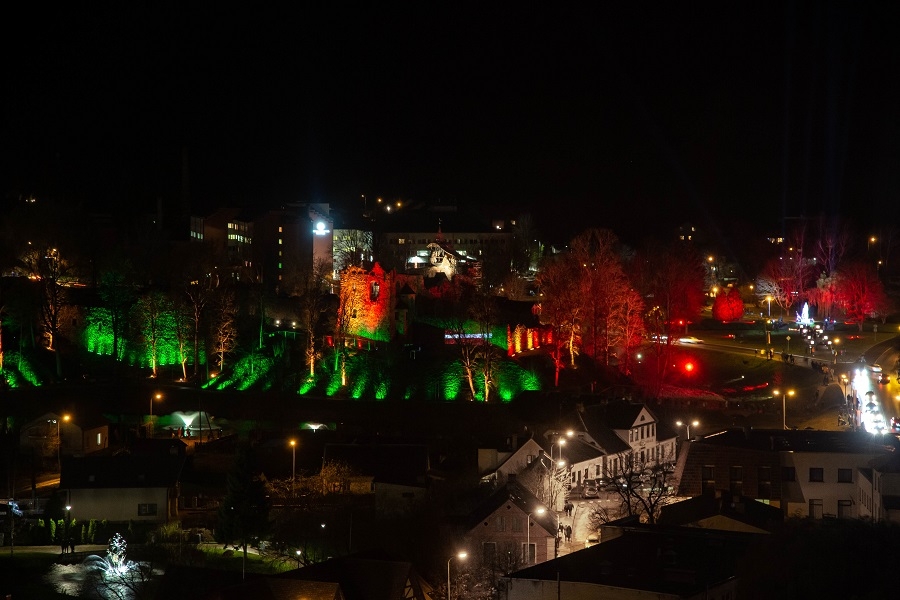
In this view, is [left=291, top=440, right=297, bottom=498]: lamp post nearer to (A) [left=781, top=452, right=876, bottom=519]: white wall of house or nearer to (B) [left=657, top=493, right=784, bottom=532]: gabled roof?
(B) [left=657, top=493, right=784, bottom=532]: gabled roof

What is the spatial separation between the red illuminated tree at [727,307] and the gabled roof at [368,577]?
139 ft

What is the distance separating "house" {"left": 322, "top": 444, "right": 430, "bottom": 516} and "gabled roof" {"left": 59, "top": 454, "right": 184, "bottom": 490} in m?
4.69

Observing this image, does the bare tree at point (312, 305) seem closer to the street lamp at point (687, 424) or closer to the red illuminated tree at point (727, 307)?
the street lamp at point (687, 424)

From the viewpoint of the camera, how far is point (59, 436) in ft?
136

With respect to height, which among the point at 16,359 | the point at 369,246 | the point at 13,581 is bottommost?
the point at 13,581

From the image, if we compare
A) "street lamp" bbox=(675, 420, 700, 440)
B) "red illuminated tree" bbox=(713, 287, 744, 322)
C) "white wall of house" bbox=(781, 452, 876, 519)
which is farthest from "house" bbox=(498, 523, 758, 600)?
"red illuminated tree" bbox=(713, 287, 744, 322)

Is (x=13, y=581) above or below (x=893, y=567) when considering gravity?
below

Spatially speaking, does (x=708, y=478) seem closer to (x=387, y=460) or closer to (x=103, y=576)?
(x=387, y=460)

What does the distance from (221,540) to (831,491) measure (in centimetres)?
1597

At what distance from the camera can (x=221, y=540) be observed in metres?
31.3

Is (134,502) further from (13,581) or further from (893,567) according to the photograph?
(893,567)

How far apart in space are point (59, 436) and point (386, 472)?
44.0 ft

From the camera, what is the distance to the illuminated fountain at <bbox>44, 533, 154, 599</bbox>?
28.1 metres

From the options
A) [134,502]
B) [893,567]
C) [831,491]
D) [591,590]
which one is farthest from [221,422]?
[893,567]
